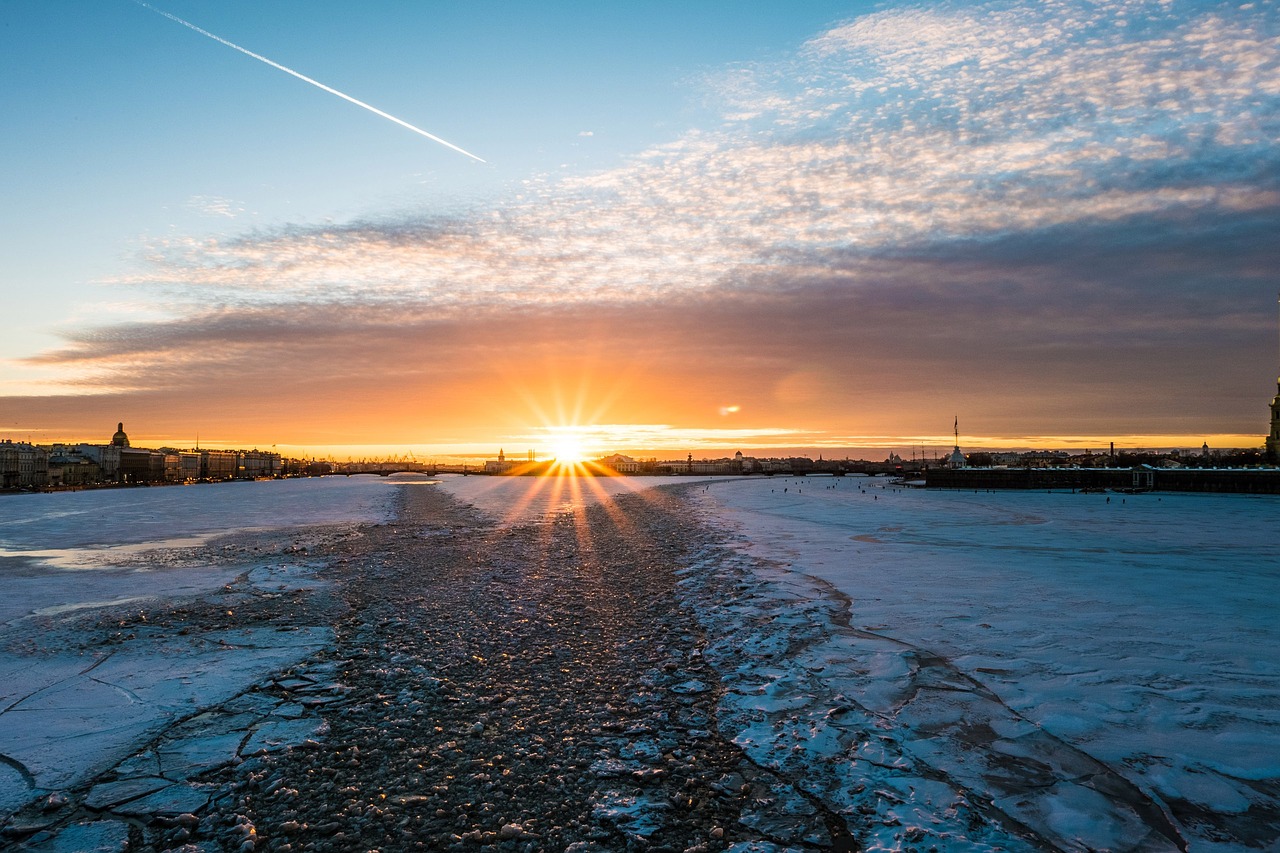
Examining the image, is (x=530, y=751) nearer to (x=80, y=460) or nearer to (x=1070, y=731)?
(x=1070, y=731)

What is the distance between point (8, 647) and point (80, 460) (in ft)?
674

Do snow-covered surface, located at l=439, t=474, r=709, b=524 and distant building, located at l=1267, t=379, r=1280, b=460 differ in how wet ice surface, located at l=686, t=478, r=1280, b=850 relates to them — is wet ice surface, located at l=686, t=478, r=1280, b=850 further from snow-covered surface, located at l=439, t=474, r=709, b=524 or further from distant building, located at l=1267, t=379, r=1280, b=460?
distant building, located at l=1267, t=379, r=1280, b=460

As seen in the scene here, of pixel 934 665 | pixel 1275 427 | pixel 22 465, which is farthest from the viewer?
pixel 22 465

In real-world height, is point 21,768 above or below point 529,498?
above

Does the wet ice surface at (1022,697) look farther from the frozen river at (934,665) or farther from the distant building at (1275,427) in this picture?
the distant building at (1275,427)

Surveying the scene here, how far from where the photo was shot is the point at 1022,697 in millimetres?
7445

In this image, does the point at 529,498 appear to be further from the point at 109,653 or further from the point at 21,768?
the point at 21,768

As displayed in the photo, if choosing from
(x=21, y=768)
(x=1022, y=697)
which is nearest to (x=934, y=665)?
(x=1022, y=697)

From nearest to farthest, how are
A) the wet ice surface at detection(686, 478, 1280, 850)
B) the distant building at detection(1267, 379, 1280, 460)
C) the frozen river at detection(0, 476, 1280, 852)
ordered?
the wet ice surface at detection(686, 478, 1280, 850), the frozen river at detection(0, 476, 1280, 852), the distant building at detection(1267, 379, 1280, 460)

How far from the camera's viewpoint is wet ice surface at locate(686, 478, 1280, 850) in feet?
17.1

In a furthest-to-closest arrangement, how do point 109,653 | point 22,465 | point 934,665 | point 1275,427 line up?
point 22,465
point 1275,427
point 109,653
point 934,665

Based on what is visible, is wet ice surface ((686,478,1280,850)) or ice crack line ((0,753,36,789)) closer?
wet ice surface ((686,478,1280,850))

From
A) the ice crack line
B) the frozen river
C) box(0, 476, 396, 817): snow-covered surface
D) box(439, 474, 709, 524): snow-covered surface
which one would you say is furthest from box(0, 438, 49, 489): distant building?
the ice crack line

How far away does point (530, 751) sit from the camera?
21.1 ft
